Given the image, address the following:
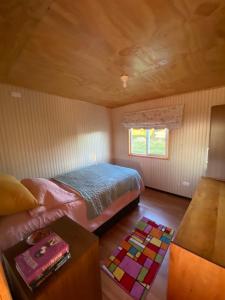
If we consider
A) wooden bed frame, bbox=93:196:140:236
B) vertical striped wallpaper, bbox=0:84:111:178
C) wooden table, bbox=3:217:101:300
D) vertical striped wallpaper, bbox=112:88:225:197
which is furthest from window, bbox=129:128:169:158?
wooden table, bbox=3:217:101:300

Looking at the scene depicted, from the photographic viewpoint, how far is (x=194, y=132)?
263 cm

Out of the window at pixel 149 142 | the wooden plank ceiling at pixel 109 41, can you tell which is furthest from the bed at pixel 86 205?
the wooden plank ceiling at pixel 109 41

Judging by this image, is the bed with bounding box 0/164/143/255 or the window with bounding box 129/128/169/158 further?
the window with bounding box 129/128/169/158

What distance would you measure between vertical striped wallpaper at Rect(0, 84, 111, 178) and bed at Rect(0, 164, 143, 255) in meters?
0.47

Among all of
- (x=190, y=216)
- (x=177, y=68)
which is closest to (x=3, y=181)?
(x=190, y=216)

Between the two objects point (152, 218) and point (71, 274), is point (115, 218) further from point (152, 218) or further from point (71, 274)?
point (71, 274)

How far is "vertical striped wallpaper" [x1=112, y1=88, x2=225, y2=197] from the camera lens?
2.49 m

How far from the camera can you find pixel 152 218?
2342mm

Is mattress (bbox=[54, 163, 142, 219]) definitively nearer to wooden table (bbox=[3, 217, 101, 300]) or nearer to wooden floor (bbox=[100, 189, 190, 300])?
wooden floor (bbox=[100, 189, 190, 300])

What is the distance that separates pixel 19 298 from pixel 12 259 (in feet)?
0.71

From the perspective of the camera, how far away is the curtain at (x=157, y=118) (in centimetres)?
274

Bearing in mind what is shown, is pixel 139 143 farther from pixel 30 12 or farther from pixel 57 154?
pixel 30 12

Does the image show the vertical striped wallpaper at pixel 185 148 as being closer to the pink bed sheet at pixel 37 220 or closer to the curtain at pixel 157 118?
the curtain at pixel 157 118

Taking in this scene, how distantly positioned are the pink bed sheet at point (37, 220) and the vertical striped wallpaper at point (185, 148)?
1800 mm
